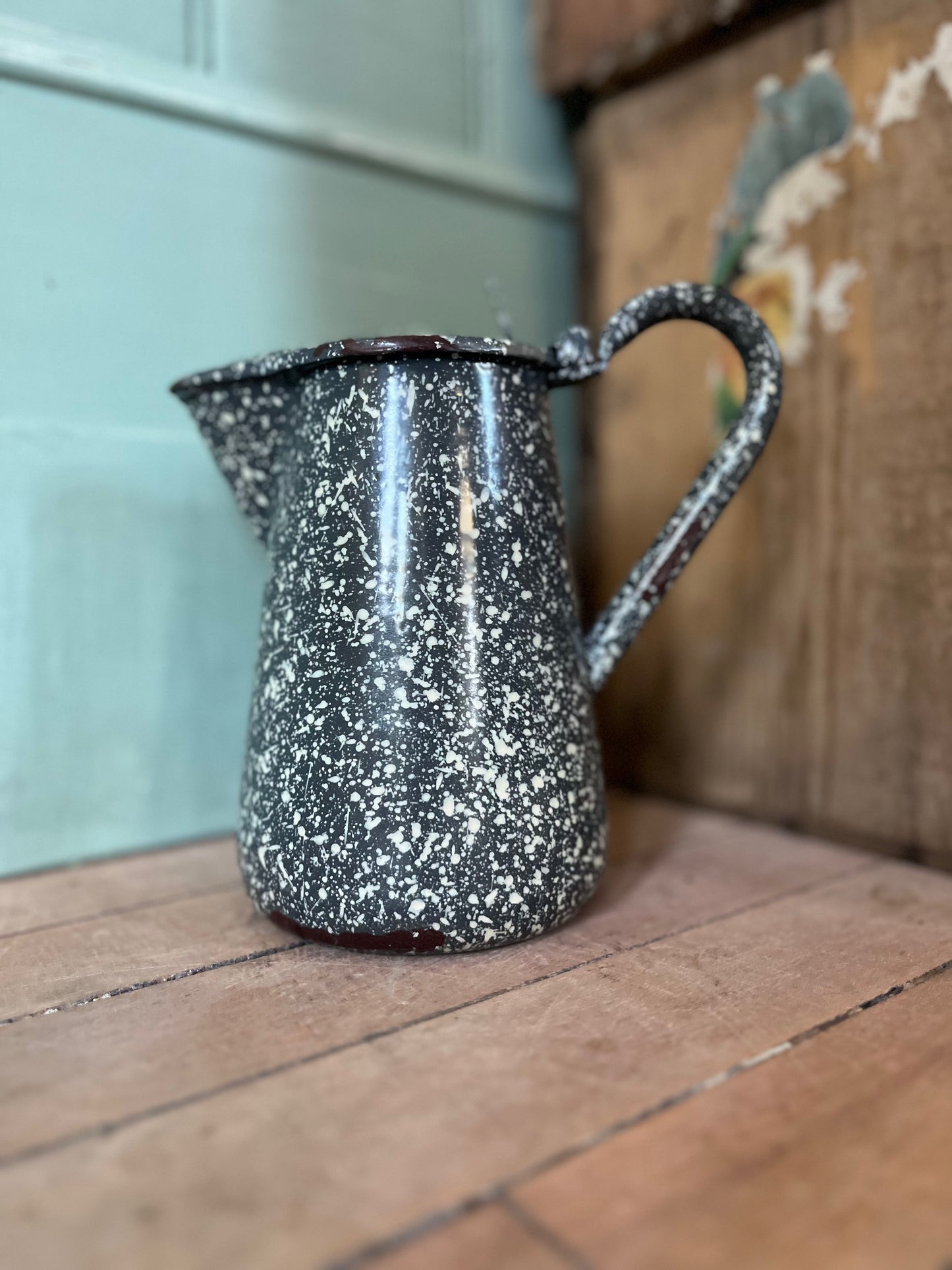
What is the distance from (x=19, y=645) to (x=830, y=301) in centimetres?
54

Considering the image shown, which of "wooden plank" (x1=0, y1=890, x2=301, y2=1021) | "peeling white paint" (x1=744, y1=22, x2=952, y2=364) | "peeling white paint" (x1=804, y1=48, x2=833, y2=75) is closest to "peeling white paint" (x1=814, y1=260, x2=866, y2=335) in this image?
"peeling white paint" (x1=744, y1=22, x2=952, y2=364)

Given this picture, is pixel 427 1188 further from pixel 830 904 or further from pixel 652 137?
pixel 652 137

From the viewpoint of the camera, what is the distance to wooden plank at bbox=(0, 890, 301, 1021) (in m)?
0.43

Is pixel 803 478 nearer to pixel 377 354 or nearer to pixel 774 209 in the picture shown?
pixel 774 209

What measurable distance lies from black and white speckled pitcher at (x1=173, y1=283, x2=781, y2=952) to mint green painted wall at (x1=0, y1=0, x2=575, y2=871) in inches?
5.5

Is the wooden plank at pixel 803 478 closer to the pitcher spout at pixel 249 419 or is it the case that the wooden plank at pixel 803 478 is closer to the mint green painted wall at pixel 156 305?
the mint green painted wall at pixel 156 305

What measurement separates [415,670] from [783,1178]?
24cm

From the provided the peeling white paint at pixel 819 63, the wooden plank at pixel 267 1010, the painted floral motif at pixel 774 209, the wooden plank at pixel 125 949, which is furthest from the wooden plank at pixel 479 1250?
the peeling white paint at pixel 819 63

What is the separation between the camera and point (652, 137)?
722 mm

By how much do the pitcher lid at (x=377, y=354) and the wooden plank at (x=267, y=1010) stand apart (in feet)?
0.91

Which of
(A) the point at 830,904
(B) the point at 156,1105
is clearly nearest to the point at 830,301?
(A) the point at 830,904

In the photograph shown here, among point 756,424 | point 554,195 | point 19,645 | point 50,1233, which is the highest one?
point 554,195

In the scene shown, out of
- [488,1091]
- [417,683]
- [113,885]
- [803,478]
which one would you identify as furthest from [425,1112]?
[803,478]

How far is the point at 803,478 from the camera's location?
0.64 metres
